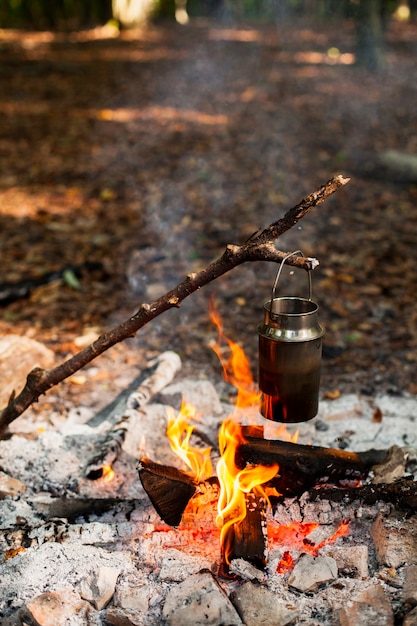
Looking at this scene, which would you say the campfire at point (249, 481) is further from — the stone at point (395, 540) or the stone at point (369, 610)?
the stone at point (369, 610)

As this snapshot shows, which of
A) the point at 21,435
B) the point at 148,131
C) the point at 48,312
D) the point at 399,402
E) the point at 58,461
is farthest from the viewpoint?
the point at 148,131

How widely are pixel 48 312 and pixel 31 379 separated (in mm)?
2850

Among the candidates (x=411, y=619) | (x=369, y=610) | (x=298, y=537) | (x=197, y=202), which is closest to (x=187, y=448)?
(x=298, y=537)

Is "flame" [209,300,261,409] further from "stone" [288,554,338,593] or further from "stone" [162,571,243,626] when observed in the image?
"stone" [162,571,243,626]

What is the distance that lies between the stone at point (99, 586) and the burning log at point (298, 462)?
2.80 feet

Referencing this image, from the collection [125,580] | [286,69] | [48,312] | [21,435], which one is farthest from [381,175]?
[286,69]

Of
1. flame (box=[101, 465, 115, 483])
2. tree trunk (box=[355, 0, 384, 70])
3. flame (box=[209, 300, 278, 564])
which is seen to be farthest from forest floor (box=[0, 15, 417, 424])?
flame (box=[209, 300, 278, 564])

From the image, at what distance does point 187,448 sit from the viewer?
12.2 feet

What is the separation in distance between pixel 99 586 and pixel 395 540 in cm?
133

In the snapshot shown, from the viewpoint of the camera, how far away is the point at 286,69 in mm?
16453

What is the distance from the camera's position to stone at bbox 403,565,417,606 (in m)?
2.70

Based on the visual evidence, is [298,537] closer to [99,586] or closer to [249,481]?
[249,481]

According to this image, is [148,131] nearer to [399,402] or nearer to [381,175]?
[381,175]

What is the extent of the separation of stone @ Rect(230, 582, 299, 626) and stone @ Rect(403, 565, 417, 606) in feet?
1.50
